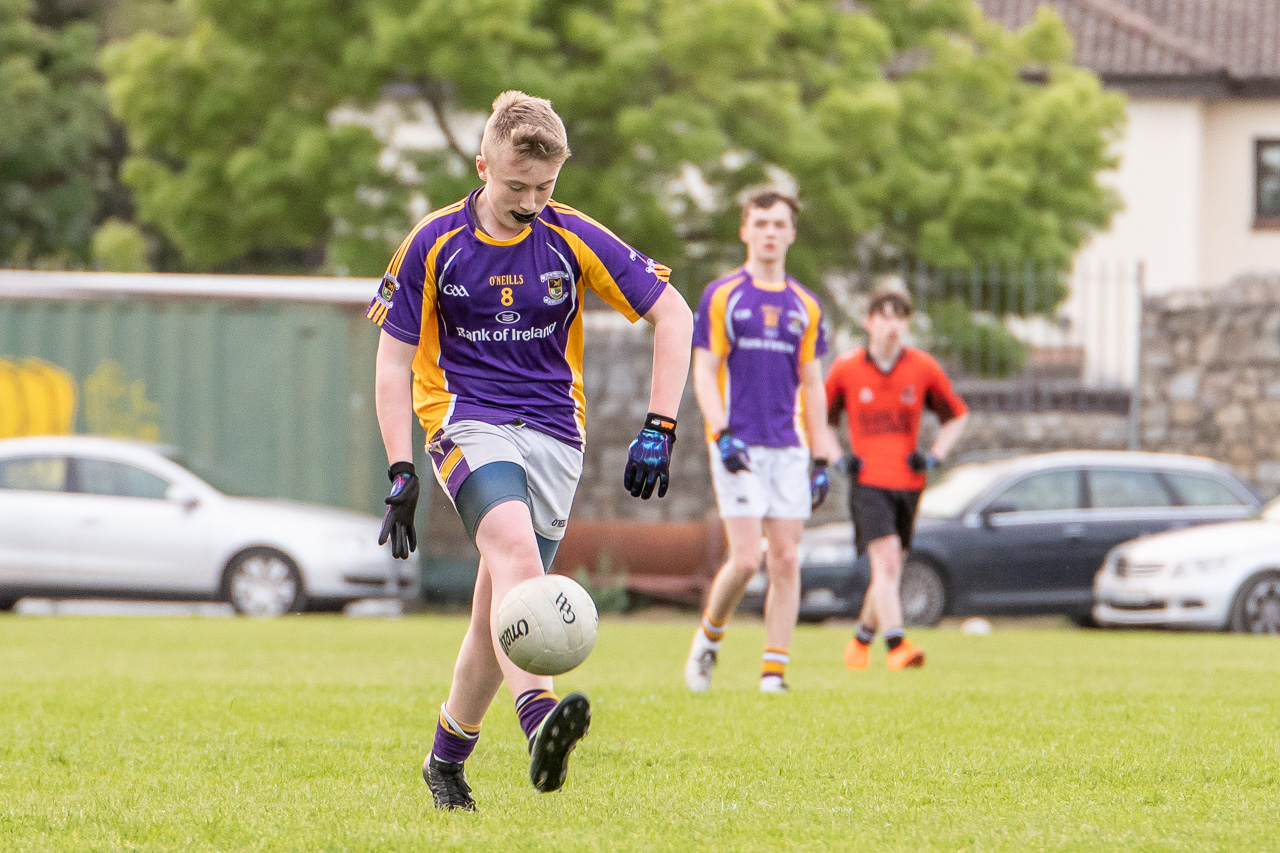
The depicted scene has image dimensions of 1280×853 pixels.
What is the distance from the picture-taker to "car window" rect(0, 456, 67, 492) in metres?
16.7

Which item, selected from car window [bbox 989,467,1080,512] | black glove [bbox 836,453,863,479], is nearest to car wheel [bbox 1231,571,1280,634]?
car window [bbox 989,467,1080,512]

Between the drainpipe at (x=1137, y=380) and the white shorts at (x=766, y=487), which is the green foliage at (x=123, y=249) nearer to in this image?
the drainpipe at (x=1137, y=380)

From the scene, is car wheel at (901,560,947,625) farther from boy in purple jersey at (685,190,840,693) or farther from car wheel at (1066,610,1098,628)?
boy in purple jersey at (685,190,840,693)

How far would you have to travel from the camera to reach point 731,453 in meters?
8.41

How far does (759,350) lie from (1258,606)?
8.42 meters

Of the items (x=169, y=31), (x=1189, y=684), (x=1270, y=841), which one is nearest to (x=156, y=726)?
(x=1270, y=841)

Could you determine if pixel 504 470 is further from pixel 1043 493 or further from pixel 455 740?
pixel 1043 493

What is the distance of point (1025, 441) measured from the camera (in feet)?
68.0

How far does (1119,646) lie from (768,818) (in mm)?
9263

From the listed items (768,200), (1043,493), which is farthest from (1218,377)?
(768,200)

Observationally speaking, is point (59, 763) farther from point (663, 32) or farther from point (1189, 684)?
point (663, 32)

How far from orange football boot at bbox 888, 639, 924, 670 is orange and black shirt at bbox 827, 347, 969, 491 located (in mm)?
919

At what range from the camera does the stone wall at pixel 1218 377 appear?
21094mm

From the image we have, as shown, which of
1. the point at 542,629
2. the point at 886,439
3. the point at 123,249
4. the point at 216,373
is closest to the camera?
the point at 542,629
